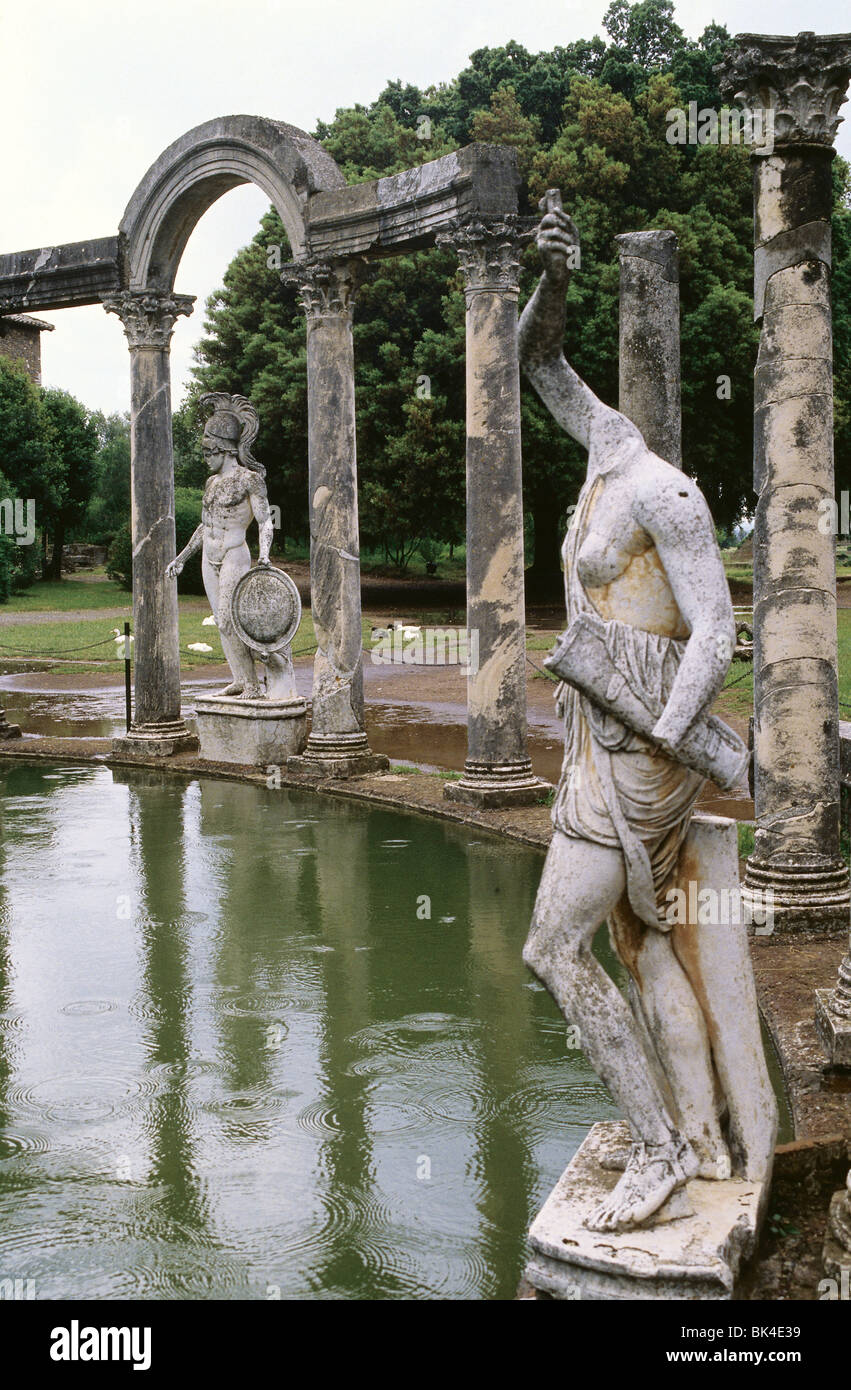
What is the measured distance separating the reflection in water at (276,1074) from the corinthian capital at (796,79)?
4.36 m

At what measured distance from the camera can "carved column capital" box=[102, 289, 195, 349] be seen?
14.6 m

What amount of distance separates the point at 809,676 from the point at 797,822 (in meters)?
0.74

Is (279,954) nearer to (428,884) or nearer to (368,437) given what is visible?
(428,884)

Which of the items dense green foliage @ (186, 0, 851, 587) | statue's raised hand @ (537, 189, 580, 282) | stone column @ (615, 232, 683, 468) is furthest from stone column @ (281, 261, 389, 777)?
dense green foliage @ (186, 0, 851, 587)

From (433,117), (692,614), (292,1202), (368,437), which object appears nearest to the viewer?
(692,614)

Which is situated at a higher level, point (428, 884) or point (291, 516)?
point (291, 516)

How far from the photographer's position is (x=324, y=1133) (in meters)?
4.93

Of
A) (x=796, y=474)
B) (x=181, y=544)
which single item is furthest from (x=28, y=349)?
(x=796, y=474)

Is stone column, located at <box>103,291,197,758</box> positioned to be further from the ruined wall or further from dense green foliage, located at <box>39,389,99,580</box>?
the ruined wall

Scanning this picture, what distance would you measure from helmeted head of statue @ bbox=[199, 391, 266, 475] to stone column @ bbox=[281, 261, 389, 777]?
116 centimetres

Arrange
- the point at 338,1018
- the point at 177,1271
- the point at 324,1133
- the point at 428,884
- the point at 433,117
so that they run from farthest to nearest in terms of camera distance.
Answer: the point at 433,117
the point at 428,884
the point at 338,1018
the point at 324,1133
the point at 177,1271

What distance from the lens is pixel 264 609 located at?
1340cm

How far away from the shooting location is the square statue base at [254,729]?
13.2 meters

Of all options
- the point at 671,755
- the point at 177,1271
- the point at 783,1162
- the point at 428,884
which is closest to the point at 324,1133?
the point at 177,1271
